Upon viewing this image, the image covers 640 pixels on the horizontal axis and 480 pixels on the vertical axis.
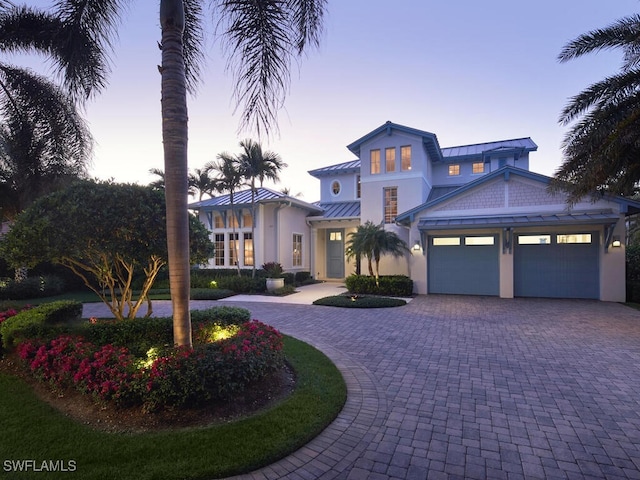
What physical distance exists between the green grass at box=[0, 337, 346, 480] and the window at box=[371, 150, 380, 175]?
46.2ft

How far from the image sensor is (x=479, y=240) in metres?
13.5

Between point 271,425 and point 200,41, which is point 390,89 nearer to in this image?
point 200,41

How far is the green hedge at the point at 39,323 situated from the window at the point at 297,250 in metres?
12.8

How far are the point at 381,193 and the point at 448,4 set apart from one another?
8.67m

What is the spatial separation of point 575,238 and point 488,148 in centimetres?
878

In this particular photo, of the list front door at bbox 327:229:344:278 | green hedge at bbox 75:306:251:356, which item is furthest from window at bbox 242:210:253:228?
green hedge at bbox 75:306:251:356

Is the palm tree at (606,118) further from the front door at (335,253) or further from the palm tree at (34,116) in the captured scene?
the palm tree at (34,116)

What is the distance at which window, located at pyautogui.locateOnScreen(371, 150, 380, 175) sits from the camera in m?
16.8

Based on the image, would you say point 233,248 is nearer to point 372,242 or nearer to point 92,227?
point 372,242

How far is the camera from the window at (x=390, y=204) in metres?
16.3

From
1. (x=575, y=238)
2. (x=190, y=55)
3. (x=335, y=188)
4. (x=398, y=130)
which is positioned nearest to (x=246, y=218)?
(x=335, y=188)

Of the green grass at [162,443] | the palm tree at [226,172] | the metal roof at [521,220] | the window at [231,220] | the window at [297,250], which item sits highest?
the palm tree at [226,172]

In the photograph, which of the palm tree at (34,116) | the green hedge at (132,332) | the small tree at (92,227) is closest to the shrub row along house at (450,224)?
the palm tree at (34,116)

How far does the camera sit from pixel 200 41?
5.77 meters
